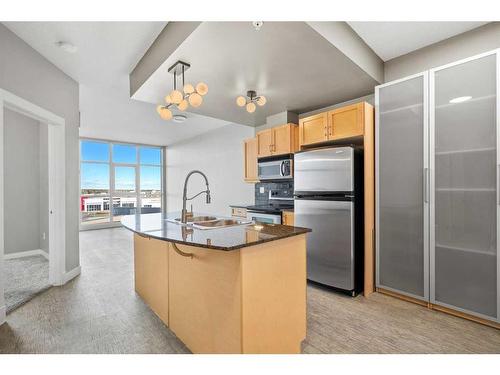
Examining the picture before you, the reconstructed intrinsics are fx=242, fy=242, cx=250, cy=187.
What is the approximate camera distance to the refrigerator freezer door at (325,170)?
8.54 feet

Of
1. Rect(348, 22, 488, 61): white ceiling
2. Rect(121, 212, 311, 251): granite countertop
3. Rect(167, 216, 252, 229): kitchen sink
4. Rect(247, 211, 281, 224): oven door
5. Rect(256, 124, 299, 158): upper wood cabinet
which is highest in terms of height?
Rect(348, 22, 488, 61): white ceiling

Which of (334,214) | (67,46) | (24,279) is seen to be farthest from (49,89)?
(334,214)

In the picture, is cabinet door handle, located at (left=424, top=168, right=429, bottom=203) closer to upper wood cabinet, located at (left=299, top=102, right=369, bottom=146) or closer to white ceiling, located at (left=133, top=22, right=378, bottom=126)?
upper wood cabinet, located at (left=299, top=102, right=369, bottom=146)

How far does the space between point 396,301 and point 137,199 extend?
7.84m

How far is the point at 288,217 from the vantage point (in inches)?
132

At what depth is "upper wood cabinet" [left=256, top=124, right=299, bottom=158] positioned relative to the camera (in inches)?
143

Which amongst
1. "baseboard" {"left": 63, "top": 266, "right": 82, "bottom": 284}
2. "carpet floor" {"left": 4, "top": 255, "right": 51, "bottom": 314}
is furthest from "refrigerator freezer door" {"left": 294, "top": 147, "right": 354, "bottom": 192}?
"carpet floor" {"left": 4, "top": 255, "right": 51, "bottom": 314}

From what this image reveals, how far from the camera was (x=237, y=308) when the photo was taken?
1.36 m

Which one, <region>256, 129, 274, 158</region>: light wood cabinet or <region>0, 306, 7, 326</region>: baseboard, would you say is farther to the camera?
<region>256, 129, 274, 158</region>: light wood cabinet

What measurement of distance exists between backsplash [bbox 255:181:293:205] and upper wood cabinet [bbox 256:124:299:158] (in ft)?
1.89

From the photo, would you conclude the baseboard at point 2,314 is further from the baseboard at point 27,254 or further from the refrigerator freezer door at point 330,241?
the refrigerator freezer door at point 330,241

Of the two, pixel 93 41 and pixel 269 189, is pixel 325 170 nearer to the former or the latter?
pixel 269 189

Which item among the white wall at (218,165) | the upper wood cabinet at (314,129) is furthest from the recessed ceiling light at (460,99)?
the white wall at (218,165)
